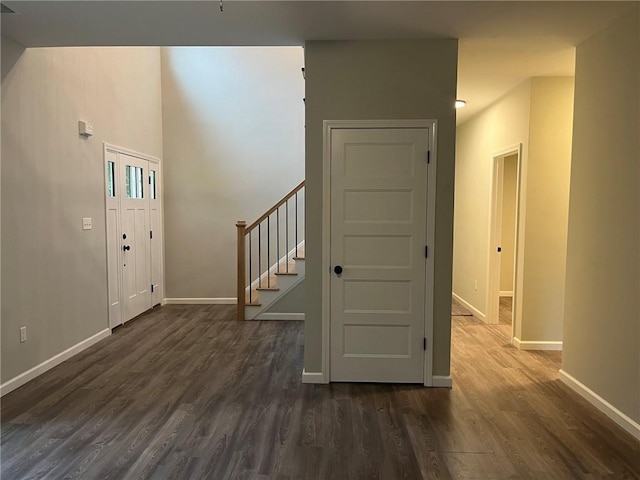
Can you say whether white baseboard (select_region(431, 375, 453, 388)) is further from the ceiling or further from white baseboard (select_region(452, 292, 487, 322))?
→ the ceiling

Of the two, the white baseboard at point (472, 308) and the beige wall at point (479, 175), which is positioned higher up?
the beige wall at point (479, 175)

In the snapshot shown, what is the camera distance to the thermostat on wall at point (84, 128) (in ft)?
13.6

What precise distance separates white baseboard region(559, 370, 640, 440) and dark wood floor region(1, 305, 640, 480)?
60 millimetres

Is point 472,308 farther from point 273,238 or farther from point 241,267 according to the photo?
point 241,267

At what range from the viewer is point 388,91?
10.6 ft

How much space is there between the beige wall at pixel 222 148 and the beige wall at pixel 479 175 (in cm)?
237

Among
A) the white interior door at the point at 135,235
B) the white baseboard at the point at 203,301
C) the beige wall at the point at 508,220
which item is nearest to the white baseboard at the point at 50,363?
the white interior door at the point at 135,235

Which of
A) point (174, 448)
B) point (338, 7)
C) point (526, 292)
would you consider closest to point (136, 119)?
point (338, 7)

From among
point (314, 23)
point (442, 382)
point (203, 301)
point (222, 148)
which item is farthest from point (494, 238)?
point (203, 301)

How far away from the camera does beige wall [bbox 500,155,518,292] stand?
6680 millimetres

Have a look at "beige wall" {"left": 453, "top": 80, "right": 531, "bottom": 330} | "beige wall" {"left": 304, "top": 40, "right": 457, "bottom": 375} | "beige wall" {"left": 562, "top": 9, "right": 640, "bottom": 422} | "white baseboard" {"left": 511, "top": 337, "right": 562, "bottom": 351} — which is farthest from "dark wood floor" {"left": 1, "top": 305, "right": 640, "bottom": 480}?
"beige wall" {"left": 453, "top": 80, "right": 531, "bottom": 330}

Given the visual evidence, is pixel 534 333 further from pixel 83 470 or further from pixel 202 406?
pixel 83 470

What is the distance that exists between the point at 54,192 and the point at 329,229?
2.48 meters

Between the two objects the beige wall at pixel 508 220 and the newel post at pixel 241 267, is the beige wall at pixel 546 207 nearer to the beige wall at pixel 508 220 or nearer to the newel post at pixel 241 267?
the beige wall at pixel 508 220
